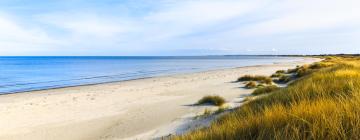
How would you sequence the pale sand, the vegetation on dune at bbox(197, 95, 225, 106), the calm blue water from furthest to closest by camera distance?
the calm blue water
the vegetation on dune at bbox(197, 95, 225, 106)
the pale sand

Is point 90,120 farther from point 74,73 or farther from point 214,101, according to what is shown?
point 74,73

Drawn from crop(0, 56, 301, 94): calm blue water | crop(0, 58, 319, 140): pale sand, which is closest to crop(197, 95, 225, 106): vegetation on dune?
crop(0, 58, 319, 140): pale sand

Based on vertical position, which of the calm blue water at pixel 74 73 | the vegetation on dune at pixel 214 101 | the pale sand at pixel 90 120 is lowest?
the calm blue water at pixel 74 73

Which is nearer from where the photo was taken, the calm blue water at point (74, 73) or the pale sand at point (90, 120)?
the pale sand at point (90, 120)

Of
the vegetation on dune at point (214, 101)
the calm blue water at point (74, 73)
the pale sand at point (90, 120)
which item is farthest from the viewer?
the calm blue water at point (74, 73)

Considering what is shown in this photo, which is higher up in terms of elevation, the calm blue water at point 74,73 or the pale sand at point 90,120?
the pale sand at point 90,120

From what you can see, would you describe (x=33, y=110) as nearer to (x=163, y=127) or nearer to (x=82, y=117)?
(x=82, y=117)

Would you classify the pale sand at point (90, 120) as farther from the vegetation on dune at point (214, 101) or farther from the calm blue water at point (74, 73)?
the calm blue water at point (74, 73)

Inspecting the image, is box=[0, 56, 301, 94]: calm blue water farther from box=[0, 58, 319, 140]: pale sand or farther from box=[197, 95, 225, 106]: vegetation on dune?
box=[197, 95, 225, 106]: vegetation on dune

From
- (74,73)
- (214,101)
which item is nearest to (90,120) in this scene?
(214,101)

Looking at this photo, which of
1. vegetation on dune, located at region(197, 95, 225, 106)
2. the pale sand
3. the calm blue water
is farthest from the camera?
the calm blue water

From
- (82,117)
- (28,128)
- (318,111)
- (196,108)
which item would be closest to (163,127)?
(196,108)

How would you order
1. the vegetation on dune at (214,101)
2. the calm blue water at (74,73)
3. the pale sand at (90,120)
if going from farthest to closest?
1. the calm blue water at (74,73)
2. the vegetation on dune at (214,101)
3. the pale sand at (90,120)

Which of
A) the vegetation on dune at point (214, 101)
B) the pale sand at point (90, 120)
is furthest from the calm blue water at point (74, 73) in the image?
the vegetation on dune at point (214, 101)
